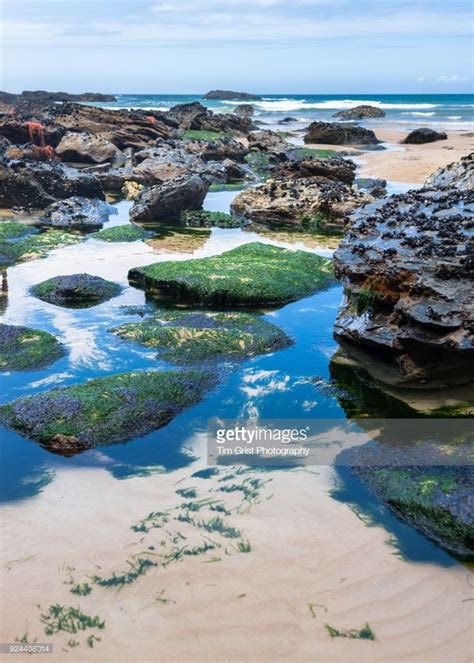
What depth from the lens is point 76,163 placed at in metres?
27.4

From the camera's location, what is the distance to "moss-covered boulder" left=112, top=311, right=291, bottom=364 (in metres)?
8.05

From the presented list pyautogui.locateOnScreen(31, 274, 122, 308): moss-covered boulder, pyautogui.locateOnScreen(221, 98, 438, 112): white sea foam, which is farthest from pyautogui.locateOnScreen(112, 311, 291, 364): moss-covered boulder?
pyautogui.locateOnScreen(221, 98, 438, 112): white sea foam

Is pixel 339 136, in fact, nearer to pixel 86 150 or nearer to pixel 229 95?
pixel 86 150

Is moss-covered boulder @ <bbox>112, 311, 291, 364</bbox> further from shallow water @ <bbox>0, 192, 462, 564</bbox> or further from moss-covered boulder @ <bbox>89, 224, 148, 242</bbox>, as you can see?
moss-covered boulder @ <bbox>89, 224, 148, 242</bbox>

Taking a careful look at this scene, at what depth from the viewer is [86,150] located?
26906 mm

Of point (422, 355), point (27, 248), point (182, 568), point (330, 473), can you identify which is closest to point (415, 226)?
point (422, 355)

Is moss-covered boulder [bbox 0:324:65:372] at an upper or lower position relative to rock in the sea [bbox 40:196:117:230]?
lower

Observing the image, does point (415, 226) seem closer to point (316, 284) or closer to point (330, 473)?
point (316, 284)

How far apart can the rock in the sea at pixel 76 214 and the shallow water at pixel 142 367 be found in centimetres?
406

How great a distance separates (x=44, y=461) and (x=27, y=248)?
865 cm

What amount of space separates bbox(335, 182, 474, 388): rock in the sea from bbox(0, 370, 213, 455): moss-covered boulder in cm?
210

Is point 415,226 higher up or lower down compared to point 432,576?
higher up

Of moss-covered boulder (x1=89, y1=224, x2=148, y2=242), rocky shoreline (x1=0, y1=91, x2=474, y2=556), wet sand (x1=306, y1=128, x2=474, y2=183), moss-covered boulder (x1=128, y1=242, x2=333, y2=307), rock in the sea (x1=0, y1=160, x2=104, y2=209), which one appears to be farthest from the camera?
wet sand (x1=306, y1=128, x2=474, y2=183)

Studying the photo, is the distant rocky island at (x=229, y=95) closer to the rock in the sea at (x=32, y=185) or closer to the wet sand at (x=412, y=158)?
the wet sand at (x=412, y=158)
